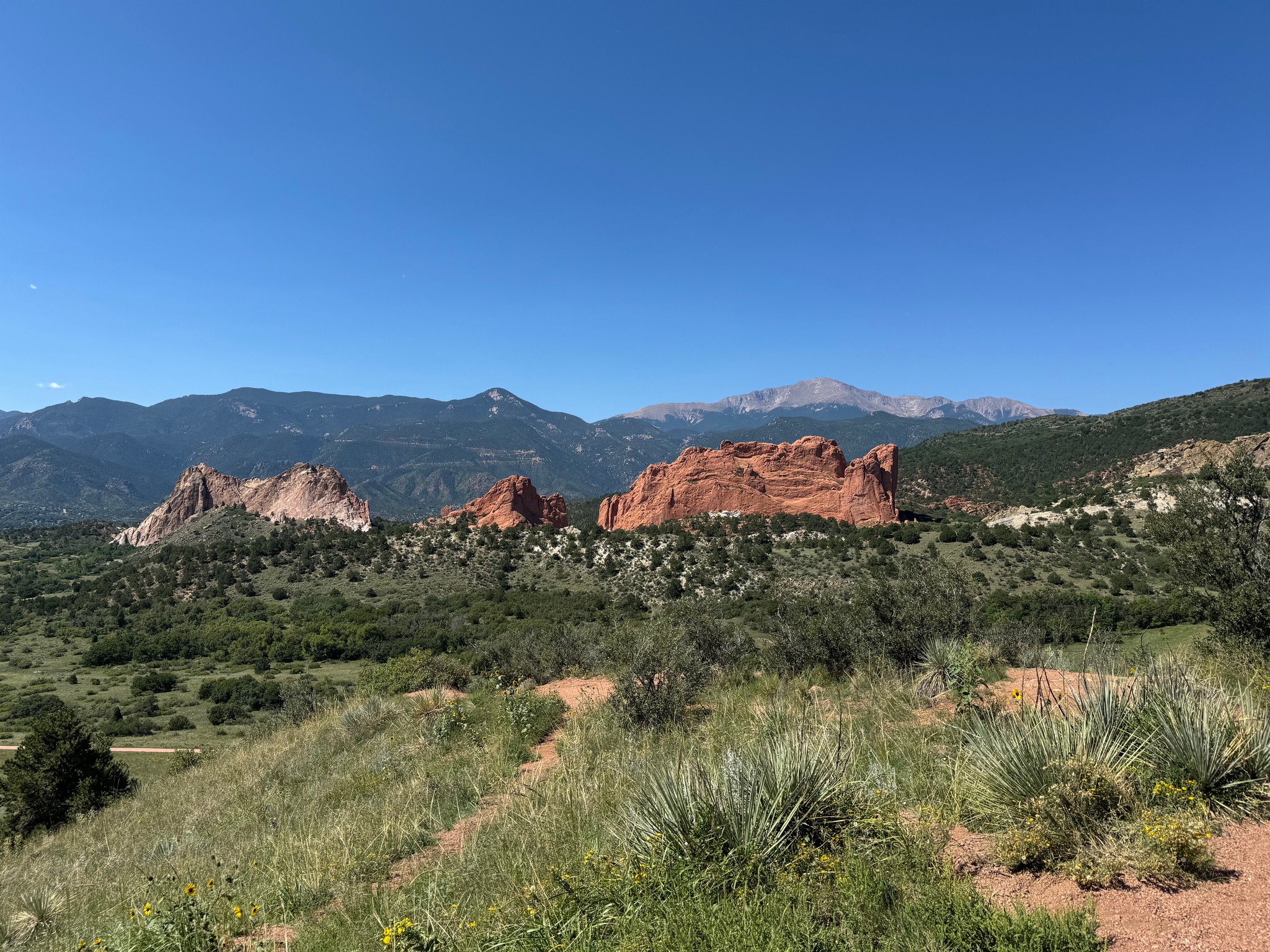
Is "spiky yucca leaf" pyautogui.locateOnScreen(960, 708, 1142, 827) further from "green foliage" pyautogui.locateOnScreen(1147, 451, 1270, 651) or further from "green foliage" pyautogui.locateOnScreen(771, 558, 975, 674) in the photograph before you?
"green foliage" pyautogui.locateOnScreen(1147, 451, 1270, 651)

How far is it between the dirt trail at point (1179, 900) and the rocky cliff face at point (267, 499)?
8679 cm

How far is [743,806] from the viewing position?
13.1ft

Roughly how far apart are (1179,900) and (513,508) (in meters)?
66.5

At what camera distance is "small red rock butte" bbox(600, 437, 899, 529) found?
205 ft

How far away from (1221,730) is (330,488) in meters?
94.5

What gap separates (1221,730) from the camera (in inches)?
166

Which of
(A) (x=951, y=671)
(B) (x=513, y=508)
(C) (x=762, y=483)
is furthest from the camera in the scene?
(B) (x=513, y=508)

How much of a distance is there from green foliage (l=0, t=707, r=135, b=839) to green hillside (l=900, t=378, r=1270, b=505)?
247ft

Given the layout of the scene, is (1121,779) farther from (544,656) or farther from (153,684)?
(153,684)

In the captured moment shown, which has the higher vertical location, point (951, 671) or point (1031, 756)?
point (1031, 756)

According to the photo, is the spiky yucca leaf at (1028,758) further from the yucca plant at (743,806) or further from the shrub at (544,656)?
the shrub at (544,656)

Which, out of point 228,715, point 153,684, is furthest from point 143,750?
point 153,684

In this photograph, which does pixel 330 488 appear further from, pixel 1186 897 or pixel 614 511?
pixel 1186 897

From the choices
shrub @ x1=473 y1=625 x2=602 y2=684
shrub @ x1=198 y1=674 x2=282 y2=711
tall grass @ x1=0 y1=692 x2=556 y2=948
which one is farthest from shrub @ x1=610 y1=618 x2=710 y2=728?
shrub @ x1=198 y1=674 x2=282 y2=711
